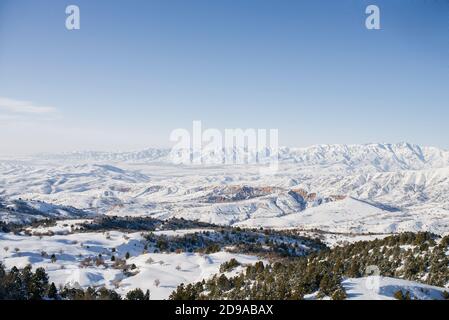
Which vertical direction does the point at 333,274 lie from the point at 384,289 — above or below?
below

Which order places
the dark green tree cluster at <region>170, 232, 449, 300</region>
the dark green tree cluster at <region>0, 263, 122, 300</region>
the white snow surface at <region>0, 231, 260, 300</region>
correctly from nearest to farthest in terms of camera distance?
1. the dark green tree cluster at <region>170, 232, 449, 300</region>
2. the dark green tree cluster at <region>0, 263, 122, 300</region>
3. the white snow surface at <region>0, 231, 260, 300</region>

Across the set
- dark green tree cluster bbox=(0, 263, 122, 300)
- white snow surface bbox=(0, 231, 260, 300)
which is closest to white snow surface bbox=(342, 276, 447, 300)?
dark green tree cluster bbox=(0, 263, 122, 300)

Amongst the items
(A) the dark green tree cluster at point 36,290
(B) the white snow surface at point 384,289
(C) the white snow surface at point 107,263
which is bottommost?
(C) the white snow surface at point 107,263

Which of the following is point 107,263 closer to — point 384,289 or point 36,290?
point 36,290

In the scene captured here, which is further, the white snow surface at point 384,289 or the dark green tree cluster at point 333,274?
the dark green tree cluster at point 333,274

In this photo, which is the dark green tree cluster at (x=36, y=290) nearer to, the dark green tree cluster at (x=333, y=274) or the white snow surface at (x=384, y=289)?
the dark green tree cluster at (x=333, y=274)

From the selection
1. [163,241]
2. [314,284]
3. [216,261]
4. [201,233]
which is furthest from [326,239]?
[314,284]

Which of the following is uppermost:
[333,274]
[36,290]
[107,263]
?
[333,274]

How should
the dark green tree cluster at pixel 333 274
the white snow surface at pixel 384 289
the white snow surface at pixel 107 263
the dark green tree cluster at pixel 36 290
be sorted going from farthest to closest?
the white snow surface at pixel 107 263
the dark green tree cluster at pixel 36 290
the dark green tree cluster at pixel 333 274
the white snow surface at pixel 384 289

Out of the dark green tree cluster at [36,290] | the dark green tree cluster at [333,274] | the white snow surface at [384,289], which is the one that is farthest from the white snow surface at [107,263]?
the white snow surface at [384,289]

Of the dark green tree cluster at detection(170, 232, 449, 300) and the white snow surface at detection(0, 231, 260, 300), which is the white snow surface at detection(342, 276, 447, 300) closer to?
the dark green tree cluster at detection(170, 232, 449, 300)

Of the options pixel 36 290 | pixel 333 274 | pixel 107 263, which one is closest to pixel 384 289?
pixel 333 274
